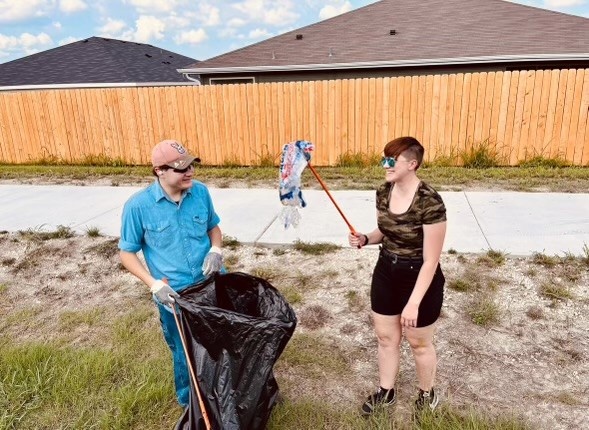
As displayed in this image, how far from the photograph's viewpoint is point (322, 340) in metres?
3.09

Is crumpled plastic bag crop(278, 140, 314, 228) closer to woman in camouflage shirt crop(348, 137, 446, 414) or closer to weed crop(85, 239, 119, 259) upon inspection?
woman in camouflage shirt crop(348, 137, 446, 414)

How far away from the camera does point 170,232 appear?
6.95ft

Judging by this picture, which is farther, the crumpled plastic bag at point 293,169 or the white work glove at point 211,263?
the crumpled plastic bag at point 293,169

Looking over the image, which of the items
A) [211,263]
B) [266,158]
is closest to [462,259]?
[211,263]

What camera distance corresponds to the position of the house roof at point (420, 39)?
1037 cm

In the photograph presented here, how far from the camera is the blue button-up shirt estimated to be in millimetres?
2074

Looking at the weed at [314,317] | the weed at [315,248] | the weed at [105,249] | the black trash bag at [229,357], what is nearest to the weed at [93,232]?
the weed at [105,249]

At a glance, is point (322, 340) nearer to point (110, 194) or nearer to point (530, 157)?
point (110, 194)

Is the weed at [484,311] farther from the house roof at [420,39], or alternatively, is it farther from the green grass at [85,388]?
the house roof at [420,39]

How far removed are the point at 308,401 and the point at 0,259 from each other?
4.01m

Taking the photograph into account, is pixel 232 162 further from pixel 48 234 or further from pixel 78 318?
pixel 78 318

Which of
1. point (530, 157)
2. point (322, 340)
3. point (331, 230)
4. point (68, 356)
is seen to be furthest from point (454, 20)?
point (68, 356)

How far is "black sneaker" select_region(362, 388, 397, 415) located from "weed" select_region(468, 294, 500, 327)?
3.75ft

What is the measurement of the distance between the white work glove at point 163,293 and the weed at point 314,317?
5.08ft
